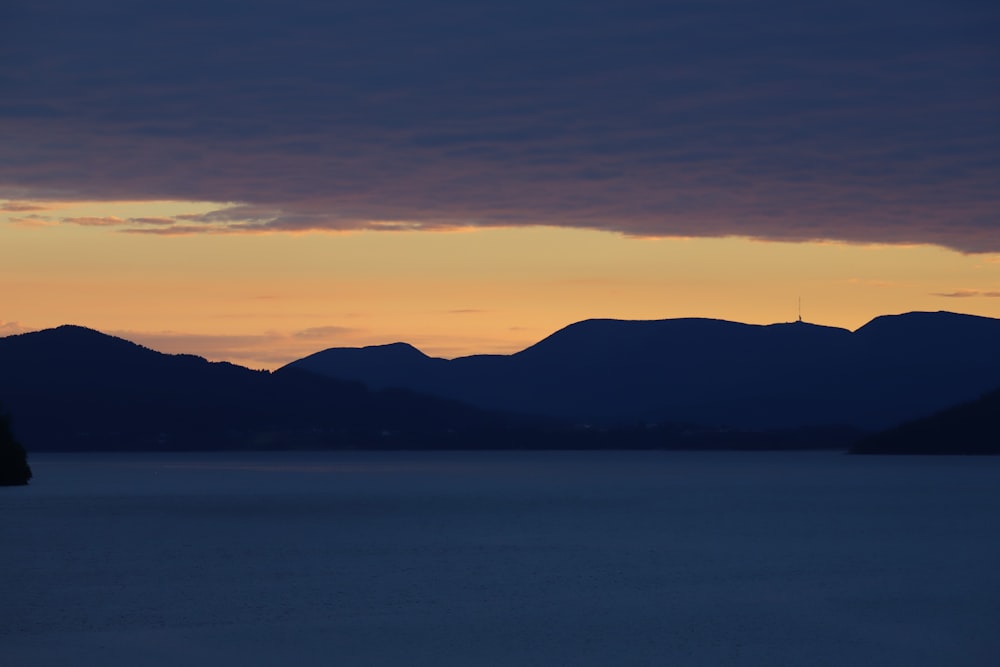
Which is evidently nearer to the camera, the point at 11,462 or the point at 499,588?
the point at 499,588

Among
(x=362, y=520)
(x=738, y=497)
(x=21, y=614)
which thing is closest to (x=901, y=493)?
(x=738, y=497)

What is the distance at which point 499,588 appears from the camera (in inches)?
2420

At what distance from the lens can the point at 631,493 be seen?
171 m

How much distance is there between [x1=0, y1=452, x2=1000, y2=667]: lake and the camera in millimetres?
45312

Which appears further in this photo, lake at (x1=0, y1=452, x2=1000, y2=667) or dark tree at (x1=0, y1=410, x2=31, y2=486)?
dark tree at (x1=0, y1=410, x2=31, y2=486)

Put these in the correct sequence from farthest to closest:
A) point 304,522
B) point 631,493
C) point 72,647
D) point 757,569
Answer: point 631,493 < point 304,522 < point 757,569 < point 72,647

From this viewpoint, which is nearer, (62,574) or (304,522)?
(62,574)

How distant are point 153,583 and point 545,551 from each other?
80.9ft

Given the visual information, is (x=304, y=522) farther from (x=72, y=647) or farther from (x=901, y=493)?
(x=901, y=493)

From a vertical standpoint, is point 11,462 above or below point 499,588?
above

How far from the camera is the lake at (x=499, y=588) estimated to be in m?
45.3

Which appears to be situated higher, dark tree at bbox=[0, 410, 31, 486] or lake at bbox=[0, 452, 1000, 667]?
dark tree at bbox=[0, 410, 31, 486]

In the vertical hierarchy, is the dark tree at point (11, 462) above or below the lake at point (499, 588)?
above

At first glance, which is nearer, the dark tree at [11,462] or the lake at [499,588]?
the lake at [499,588]
